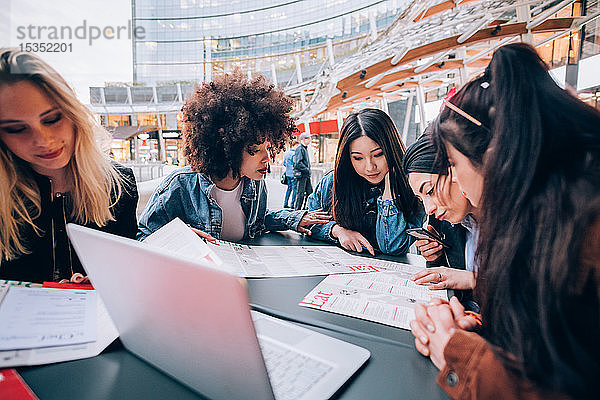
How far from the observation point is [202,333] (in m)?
0.41

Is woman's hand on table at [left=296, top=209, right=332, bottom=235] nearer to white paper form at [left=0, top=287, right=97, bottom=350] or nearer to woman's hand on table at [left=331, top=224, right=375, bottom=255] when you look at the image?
woman's hand on table at [left=331, top=224, right=375, bottom=255]

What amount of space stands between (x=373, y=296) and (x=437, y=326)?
0.89ft

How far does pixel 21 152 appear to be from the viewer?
1.05 meters

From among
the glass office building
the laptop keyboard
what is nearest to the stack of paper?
the laptop keyboard

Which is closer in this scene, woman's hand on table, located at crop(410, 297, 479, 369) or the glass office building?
woman's hand on table, located at crop(410, 297, 479, 369)

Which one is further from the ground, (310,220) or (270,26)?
(270,26)

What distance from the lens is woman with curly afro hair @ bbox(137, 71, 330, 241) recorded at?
5.27ft

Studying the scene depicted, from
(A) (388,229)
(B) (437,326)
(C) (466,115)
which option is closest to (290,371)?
(B) (437,326)

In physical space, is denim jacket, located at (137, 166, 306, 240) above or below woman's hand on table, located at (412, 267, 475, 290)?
above

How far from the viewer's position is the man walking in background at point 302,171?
6277 mm

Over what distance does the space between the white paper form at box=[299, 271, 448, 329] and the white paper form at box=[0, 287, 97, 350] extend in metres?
0.48

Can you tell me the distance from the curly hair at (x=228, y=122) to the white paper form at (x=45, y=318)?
39.6 inches

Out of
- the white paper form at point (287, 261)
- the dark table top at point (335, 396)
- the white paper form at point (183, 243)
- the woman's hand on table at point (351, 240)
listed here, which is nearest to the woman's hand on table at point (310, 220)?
the woman's hand on table at point (351, 240)

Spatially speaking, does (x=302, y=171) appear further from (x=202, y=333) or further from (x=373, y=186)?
(x=202, y=333)
